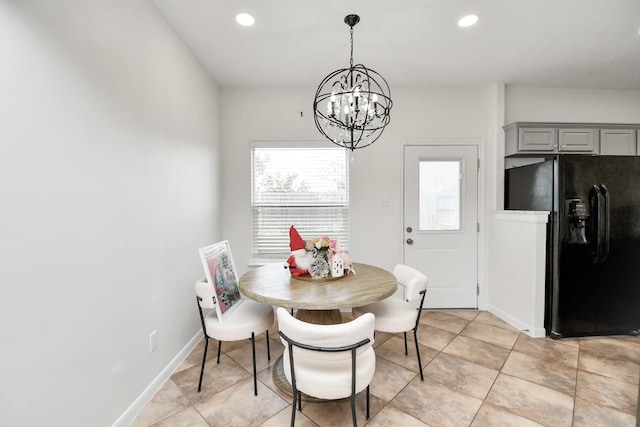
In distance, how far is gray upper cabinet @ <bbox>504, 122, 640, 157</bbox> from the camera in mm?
2973

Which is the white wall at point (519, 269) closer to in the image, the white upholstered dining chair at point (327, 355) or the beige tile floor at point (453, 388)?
the beige tile floor at point (453, 388)

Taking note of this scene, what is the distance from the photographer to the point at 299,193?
3178mm

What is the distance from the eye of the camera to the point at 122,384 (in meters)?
1.57

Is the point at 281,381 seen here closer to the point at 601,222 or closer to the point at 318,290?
the point at 318,290

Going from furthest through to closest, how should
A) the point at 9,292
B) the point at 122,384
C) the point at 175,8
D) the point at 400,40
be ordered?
the point at 400,40, the point at 175,8, the point at 122,384, the point at 9,292

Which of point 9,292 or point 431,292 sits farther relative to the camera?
point 431,292

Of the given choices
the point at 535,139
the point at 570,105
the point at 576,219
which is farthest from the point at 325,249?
the point at 570,105

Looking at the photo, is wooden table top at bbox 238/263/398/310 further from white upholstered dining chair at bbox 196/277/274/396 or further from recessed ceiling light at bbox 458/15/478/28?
recessed ceiling light at bbox 458/15/478/28

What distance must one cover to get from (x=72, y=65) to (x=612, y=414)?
361cm

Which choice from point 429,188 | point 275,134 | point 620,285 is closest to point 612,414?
point 620,285

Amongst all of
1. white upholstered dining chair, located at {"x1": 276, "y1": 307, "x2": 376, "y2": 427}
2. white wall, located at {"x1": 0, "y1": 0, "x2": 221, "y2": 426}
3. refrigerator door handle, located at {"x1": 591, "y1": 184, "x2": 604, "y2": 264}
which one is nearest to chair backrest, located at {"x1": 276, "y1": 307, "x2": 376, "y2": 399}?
white upholstered dining chair, located at {"x1": 276, "y1": 307, "x2": 376, "y2": 427}

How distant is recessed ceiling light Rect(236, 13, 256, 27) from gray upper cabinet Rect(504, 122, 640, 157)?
2895mm

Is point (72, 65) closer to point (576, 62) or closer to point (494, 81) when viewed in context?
point (494, 81)

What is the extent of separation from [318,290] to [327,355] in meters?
0.52
